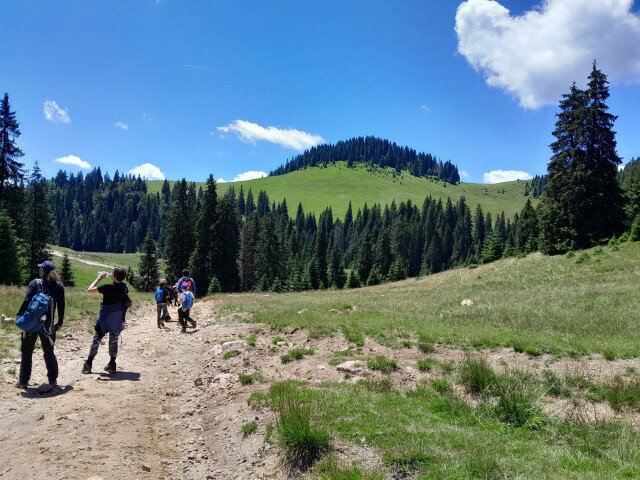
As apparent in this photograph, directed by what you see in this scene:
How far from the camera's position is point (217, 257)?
53875 mm

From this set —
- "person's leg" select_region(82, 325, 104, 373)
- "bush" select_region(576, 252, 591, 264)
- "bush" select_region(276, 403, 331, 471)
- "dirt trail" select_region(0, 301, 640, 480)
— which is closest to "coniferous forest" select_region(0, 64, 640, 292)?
"bush" select_region(576, 252, 591, 264)

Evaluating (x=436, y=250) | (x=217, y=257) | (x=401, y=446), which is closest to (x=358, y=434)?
(x=401, y=446)

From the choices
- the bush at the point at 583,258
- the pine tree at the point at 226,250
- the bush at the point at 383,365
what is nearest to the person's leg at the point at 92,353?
the bush at the point at 383,365

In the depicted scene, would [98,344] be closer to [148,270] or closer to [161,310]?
[161,310]

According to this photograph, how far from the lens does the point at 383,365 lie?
10.2 m

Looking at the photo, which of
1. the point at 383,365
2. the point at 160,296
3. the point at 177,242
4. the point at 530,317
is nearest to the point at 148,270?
the point at 177,242

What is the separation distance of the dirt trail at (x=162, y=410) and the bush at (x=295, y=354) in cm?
21

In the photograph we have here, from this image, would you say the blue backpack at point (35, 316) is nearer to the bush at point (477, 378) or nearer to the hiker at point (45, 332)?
the hiker at point (45, 332)

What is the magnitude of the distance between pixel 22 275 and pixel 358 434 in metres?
42.3

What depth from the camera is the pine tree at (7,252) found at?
110 feet

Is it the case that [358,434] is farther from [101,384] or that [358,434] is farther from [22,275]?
[22,275]

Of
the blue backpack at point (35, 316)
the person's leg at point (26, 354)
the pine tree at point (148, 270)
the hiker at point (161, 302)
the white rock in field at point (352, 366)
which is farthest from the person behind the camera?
the pine tree at point (148, 270)

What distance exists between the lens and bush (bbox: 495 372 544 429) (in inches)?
254

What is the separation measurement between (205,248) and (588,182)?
45.5 metres
